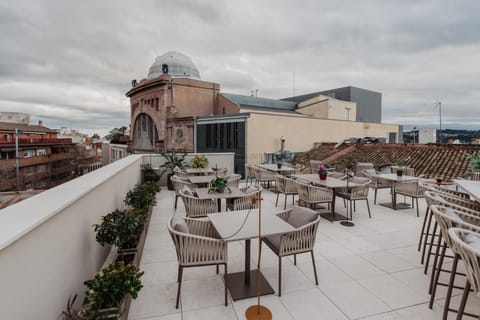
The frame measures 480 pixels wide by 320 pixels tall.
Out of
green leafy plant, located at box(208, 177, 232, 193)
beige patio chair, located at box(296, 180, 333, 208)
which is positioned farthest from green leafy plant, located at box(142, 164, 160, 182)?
beige patio chair, located at box(296, 180, 333, 208)

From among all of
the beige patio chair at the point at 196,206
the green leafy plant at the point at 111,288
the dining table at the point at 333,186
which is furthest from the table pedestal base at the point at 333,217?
the green leafy plant at the point at 111,288

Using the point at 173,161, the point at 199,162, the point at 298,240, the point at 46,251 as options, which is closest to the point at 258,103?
the point at 199,162

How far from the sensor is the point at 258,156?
12.1 meters

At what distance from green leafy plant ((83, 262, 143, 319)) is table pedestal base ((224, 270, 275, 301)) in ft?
3.00

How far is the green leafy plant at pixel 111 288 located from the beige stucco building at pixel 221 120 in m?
9.57

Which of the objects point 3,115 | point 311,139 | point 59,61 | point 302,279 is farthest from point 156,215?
point 3,115

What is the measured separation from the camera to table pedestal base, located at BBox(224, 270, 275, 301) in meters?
2.53

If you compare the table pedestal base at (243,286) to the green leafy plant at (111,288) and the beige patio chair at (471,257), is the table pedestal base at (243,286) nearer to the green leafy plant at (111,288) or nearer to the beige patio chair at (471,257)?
the green leafy plant at (111,288)

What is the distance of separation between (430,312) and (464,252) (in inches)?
45.0

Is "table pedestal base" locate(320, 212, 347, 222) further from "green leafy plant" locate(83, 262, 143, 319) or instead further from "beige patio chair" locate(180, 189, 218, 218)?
"green leafy plant" locate(83, 262, 143, 319)

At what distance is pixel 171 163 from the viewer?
26.7 feet

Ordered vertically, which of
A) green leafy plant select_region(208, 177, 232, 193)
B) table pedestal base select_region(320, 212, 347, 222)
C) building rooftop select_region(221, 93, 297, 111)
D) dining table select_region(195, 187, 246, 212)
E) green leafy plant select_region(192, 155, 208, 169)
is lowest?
table pedestal base select_region(320, 212, 347, 222)

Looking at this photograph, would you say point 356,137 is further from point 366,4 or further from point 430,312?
point 430,312

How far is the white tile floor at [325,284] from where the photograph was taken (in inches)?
89.4
